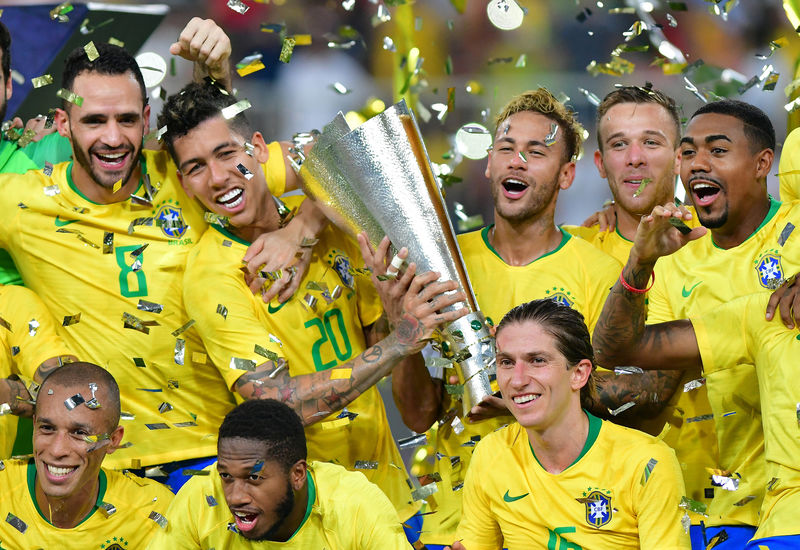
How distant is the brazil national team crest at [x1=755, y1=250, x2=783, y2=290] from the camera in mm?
4000

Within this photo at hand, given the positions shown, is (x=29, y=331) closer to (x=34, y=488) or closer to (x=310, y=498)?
(x=34, y=488)

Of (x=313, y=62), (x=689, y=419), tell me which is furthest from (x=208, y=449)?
(x=313, y=62)

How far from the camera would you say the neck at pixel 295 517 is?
3693 mm

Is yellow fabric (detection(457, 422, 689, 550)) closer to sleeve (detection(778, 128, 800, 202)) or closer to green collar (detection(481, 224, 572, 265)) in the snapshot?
green collar (detection(481, 224, 572, 265))

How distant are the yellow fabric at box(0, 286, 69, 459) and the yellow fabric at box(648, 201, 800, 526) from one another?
2.13m

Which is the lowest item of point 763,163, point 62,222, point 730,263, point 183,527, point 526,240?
point 183,527

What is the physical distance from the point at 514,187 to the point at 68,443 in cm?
174

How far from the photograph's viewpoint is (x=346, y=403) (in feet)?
13.3

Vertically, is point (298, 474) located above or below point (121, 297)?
below

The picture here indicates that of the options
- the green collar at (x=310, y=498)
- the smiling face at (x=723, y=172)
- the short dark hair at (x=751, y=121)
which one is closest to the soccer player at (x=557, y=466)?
the green collar at (x=310, y=498)

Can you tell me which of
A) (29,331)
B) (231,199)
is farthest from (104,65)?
(29,331)

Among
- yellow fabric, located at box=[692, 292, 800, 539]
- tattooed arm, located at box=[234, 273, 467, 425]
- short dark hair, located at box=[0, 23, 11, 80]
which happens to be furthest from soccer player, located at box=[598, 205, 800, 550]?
short dark hair, located at box=[0, 23, 11, 80]

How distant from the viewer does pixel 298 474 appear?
3689 mm

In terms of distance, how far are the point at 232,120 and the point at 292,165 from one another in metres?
0.28
